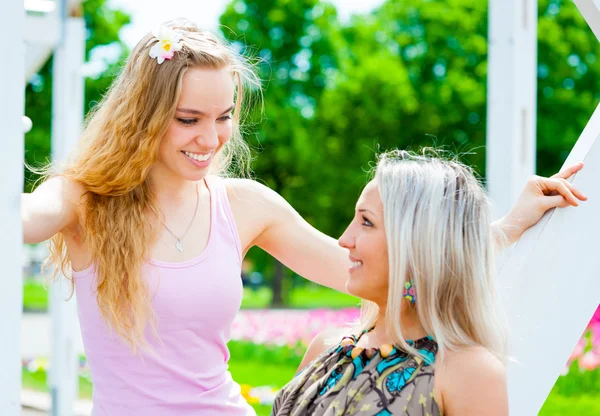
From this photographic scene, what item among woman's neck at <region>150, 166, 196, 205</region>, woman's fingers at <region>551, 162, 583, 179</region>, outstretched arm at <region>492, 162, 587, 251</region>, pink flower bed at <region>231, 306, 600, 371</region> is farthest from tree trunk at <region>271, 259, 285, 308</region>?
woman's fingers at <region>551, 162, 583, 179</region>

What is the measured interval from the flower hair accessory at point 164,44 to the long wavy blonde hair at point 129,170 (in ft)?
0.04

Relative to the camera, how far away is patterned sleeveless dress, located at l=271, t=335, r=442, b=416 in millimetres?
1386

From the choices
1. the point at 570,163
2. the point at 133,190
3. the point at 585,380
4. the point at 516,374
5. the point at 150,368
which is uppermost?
the point at 570,163

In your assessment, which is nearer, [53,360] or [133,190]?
[133,190]

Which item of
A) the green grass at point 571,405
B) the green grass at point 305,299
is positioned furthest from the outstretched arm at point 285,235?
the green grass at point 305,299

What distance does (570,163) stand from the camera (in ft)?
5.72

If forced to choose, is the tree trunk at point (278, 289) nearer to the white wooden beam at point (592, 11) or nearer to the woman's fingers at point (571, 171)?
the white wooden beam at point (592, 11)

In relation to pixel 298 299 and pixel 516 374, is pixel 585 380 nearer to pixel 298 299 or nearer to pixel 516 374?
pixel 516 374

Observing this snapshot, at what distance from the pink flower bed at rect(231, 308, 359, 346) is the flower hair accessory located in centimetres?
536

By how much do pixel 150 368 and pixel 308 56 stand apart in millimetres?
16331

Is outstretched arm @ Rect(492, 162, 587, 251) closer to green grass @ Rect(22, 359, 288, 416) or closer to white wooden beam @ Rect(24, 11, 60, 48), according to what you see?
white wooden beam @ Rect(24, 11, 60, 48)

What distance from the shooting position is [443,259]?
1.43 metres

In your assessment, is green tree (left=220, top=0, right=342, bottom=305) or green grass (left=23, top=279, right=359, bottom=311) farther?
green grass (left=23, top=279, right=359, bottom=311)

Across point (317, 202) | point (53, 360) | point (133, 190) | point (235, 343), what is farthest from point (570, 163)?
point (317, 202)
